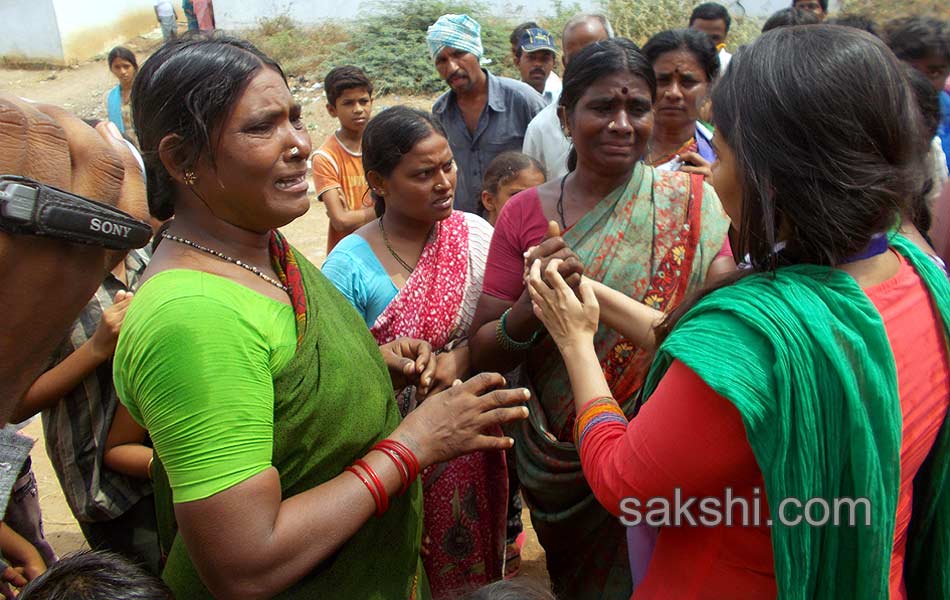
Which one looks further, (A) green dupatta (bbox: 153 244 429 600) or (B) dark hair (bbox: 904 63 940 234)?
(B) dark hair (bbox: 904 63 940 234)

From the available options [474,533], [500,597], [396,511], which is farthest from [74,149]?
[474,533]

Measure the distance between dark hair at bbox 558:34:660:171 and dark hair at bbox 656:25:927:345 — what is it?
43.8 inches

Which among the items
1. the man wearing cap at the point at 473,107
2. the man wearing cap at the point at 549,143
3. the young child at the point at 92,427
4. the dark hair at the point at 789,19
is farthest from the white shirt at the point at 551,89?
the young child at the point at 92,427

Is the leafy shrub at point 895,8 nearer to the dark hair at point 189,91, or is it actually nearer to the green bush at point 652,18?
the green bush at point 652,18

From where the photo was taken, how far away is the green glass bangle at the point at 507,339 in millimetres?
2264

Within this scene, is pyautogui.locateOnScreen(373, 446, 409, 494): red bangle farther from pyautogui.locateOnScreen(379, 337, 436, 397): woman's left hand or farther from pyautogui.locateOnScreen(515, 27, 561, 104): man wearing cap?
pyautogui.locateOnScreen(515, 27, 561, 104): man wearing cap

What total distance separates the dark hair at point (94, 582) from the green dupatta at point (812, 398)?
112 centimetres

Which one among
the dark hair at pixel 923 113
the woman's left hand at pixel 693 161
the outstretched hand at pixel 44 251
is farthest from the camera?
the woman's left hand at pixel 693 161

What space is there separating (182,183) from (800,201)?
3.93 feet

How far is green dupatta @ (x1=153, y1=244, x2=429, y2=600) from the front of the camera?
1.51 metres

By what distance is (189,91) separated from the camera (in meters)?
1.48

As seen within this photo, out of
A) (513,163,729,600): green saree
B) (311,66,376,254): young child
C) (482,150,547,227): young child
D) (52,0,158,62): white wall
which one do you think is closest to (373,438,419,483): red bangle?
(513,163,729,600): green saree

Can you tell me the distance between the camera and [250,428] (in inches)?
53.4

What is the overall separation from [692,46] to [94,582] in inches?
115
